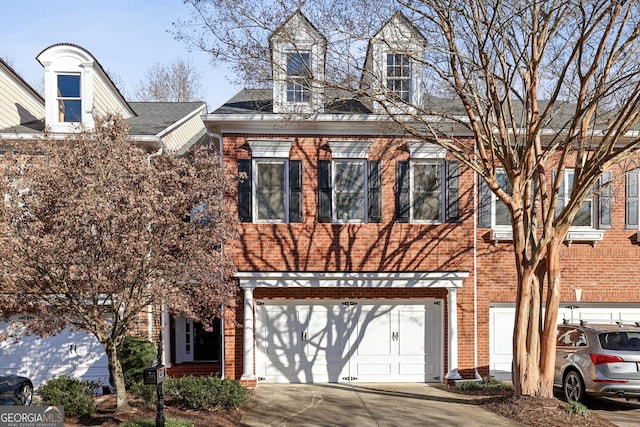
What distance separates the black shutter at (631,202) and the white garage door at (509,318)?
2.08m

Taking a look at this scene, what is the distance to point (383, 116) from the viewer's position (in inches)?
532

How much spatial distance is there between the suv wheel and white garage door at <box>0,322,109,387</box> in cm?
1026

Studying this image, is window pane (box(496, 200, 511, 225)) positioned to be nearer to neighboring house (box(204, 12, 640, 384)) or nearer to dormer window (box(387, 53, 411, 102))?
neighboring house (box(204, 12, 640, 384))

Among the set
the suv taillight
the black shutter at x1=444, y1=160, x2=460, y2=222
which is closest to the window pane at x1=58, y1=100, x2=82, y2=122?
the black shutter at x1=444, y1=160, x2=460, y2=222

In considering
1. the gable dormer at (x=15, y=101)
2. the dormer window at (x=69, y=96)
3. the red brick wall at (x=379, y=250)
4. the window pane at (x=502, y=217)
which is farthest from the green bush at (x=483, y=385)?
the gable dormer at (x=15, y=101)

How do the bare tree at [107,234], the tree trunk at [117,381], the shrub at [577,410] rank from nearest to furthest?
1. the bare tree at [107,234]
2. the tree trunk at [117,381]
3. the shrub at [577,410]

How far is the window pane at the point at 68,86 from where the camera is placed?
48.7 feet

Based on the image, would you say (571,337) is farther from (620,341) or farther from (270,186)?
(270,186)

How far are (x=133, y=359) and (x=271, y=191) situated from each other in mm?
4881

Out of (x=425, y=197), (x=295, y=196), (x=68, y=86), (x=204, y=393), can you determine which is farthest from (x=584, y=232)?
(x=68, y=86)

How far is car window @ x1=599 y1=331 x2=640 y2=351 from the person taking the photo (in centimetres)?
Answer: 1111

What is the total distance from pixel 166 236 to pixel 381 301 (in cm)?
657

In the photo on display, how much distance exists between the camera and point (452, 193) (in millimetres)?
13867

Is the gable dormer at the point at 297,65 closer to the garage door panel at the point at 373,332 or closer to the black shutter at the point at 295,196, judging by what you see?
the black shutter at the point at 295,196
